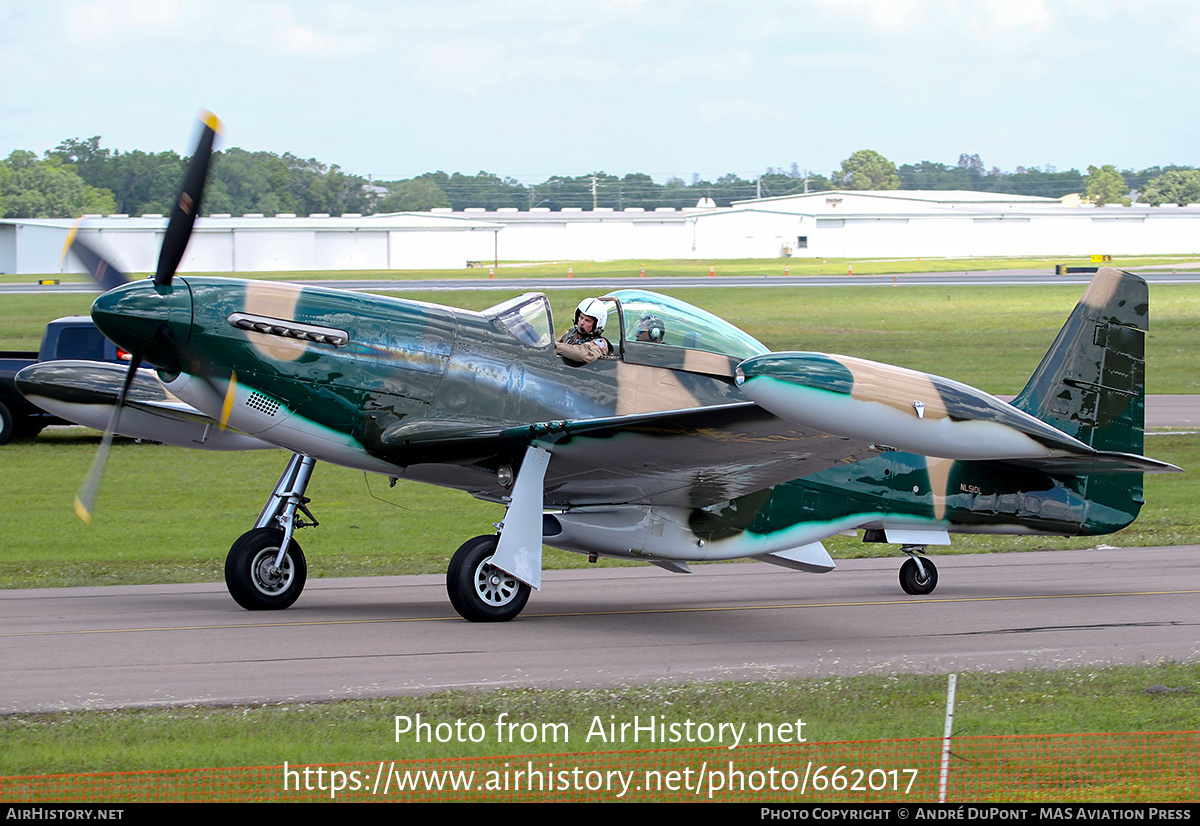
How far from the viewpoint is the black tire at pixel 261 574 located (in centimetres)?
1112

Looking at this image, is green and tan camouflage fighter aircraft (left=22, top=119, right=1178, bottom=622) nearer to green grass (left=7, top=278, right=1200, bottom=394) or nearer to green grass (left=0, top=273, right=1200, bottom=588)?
green grass (left=0, top=273, right=1200, bottom=588)

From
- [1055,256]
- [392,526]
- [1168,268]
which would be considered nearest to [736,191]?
[1055,256]

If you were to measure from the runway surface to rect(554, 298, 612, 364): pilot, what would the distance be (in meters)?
2.31

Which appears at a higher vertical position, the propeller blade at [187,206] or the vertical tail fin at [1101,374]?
the propeller blade at [187,206]

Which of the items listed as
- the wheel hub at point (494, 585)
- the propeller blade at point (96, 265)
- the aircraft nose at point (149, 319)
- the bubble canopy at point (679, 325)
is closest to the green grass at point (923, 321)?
the bubble canopy at point (679, 325)

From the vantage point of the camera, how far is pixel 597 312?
36.3ft

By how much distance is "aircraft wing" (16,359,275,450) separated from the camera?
12328 mm

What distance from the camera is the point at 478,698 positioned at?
8297mm

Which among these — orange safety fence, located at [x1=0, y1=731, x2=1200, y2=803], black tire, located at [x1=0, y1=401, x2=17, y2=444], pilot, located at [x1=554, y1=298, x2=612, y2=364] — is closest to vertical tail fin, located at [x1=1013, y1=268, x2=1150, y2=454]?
pilot, located at [x1=554, y1=298, x2=612, y2=364]

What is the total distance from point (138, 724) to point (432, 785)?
7.21 feet

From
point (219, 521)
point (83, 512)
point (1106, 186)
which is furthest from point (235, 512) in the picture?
point (1106, 186)

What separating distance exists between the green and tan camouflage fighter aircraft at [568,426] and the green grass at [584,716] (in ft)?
5.75

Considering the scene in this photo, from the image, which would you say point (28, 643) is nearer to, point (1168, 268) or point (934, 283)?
point (934, 283)

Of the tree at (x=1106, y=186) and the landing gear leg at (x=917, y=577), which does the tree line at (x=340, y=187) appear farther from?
the landing gear leg at (x=917, y=577)
